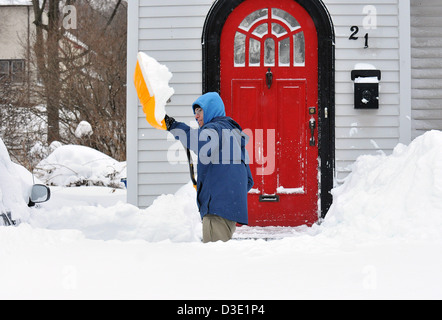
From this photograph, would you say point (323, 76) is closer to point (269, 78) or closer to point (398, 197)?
point (269, 78)

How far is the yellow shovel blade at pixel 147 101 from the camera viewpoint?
432 cm

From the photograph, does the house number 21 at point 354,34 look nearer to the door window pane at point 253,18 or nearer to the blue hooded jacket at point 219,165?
the door window pane at point 253,18

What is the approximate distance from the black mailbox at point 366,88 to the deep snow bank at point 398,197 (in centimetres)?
72

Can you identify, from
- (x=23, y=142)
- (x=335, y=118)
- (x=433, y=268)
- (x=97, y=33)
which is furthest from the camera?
(x=97, y=33)

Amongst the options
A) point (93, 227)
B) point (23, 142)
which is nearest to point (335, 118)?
point (93, 227)

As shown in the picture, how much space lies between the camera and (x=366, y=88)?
693cm

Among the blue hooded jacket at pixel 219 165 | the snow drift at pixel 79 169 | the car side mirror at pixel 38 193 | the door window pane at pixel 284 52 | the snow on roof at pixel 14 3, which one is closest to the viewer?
the blue hooded jacket at pixel 219 165

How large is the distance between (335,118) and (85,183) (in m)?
7.88

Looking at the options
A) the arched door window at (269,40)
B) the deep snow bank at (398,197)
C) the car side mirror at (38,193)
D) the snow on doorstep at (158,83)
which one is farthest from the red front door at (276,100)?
the car side mirror at (38,193)

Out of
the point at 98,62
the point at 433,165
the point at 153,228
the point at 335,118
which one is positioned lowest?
the point at 153,228

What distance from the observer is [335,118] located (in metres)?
6.98

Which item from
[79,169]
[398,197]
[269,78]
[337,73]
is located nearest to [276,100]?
[269,78]

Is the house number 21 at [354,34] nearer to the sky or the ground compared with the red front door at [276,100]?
nearer to the sky

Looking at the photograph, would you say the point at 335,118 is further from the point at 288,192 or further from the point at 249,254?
the point at 249,254
